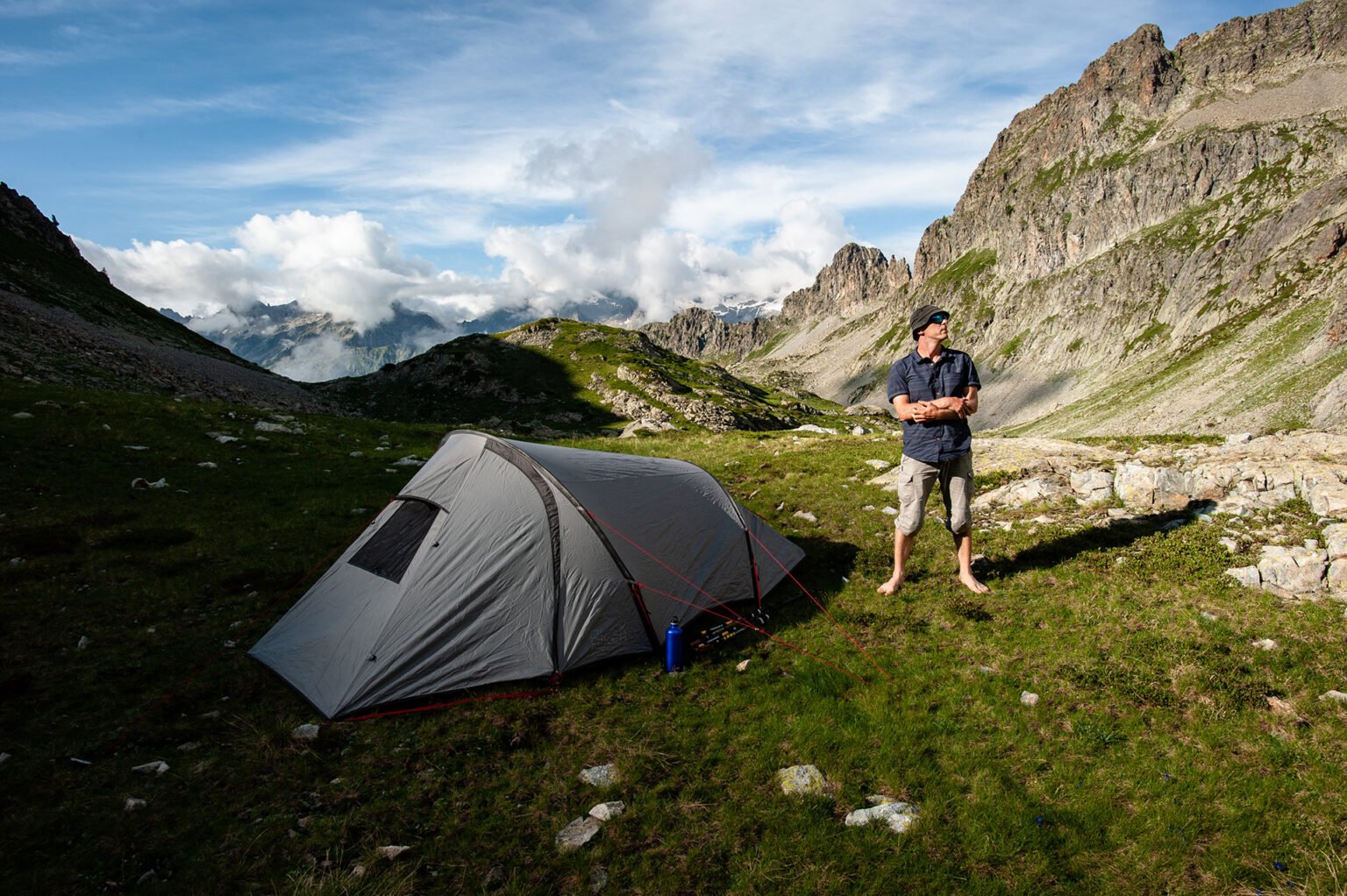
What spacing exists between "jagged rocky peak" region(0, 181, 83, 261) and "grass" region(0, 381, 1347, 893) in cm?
11422

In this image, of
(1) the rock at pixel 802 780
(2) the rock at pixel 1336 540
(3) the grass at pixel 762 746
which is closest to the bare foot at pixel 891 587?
(3) the grass at pixel 762 746

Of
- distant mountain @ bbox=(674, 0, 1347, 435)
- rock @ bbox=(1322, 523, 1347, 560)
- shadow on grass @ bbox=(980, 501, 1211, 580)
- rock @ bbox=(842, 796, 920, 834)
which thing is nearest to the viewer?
rock @ bbox=(842, 796, 920, 834)

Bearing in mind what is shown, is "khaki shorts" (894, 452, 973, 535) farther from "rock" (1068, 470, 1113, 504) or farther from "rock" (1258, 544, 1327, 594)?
"rock" (1068, 470, 1113, 504)

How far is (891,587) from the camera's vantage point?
1166 centimetres

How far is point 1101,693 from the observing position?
7984 millimetres

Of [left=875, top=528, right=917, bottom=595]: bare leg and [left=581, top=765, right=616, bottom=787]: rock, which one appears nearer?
[left=581, top=765, right=616, bottom=787]: rock

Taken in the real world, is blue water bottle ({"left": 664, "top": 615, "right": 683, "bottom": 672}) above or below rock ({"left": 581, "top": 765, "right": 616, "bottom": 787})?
above

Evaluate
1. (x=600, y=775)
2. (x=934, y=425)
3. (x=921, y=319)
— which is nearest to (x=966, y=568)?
(x=934, y=425)

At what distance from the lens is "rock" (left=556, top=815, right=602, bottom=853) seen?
6051 millimetres

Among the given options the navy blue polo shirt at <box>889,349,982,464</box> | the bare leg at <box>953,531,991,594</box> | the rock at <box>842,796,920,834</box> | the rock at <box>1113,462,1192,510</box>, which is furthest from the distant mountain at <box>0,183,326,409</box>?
the rock at <box>1113,462,1192,510</box>

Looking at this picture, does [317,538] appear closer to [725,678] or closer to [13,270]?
[725,678]

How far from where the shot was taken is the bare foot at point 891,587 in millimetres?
11656

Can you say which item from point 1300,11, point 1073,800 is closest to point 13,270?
point 1073,800

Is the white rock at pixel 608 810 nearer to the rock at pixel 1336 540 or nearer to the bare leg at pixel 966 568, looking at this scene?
the bare leg at pixel 966 568
